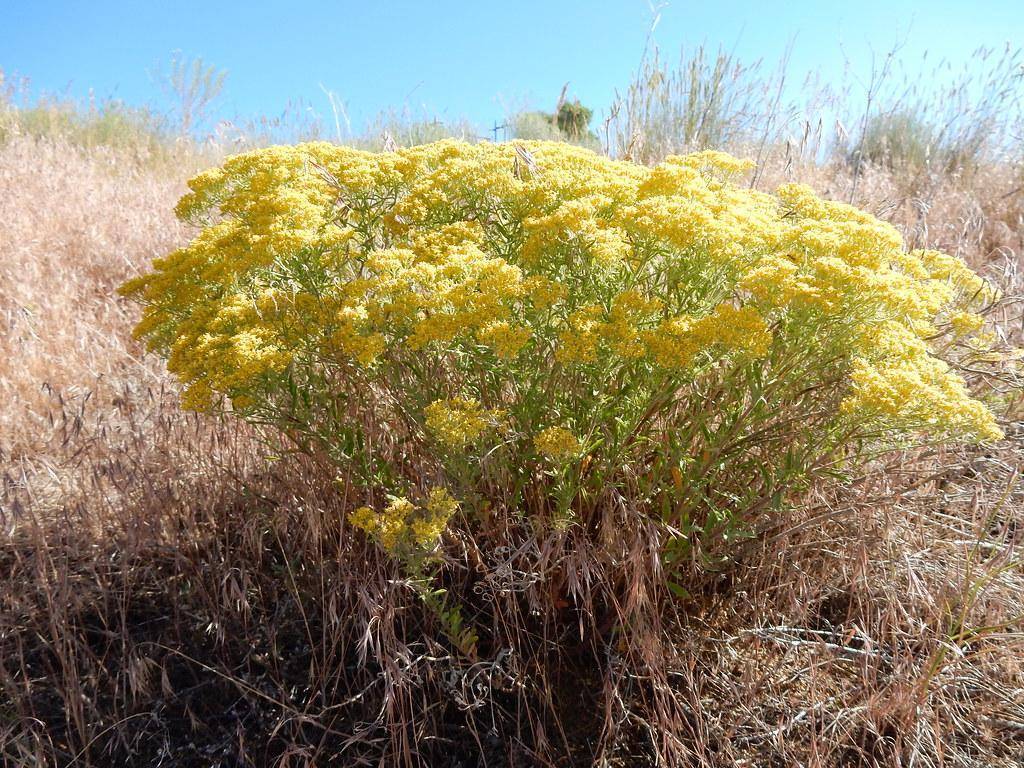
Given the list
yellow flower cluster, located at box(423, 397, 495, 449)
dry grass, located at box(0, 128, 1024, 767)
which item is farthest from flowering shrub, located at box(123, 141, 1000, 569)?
dry grass, located at box(0, 128, 1024, 767)

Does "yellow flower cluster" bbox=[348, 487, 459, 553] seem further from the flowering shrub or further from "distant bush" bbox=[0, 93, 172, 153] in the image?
"distant bush" bbox=[0, 93, 172, 153]

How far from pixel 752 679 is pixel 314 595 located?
157 centimetres

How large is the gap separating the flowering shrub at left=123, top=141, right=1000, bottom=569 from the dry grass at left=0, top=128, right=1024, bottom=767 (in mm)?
279

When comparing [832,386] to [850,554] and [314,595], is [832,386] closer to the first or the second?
[850,554]

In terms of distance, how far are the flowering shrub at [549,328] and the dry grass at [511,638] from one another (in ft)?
0.92

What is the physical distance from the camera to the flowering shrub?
→ 1.77 metres

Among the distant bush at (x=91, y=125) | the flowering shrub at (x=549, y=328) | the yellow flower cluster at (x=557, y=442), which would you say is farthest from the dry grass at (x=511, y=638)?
the distant bush at (x=91, y=125)

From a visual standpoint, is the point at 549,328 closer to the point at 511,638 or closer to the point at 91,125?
the point at 511,638

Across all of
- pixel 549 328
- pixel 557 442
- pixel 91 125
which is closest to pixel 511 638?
pixel 557 442

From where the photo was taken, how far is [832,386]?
2143mm

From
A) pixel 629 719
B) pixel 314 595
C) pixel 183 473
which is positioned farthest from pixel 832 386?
pixel 183 473

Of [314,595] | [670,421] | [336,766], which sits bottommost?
[336,766]

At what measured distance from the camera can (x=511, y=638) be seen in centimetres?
233

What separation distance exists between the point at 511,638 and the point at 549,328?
1.06 m
